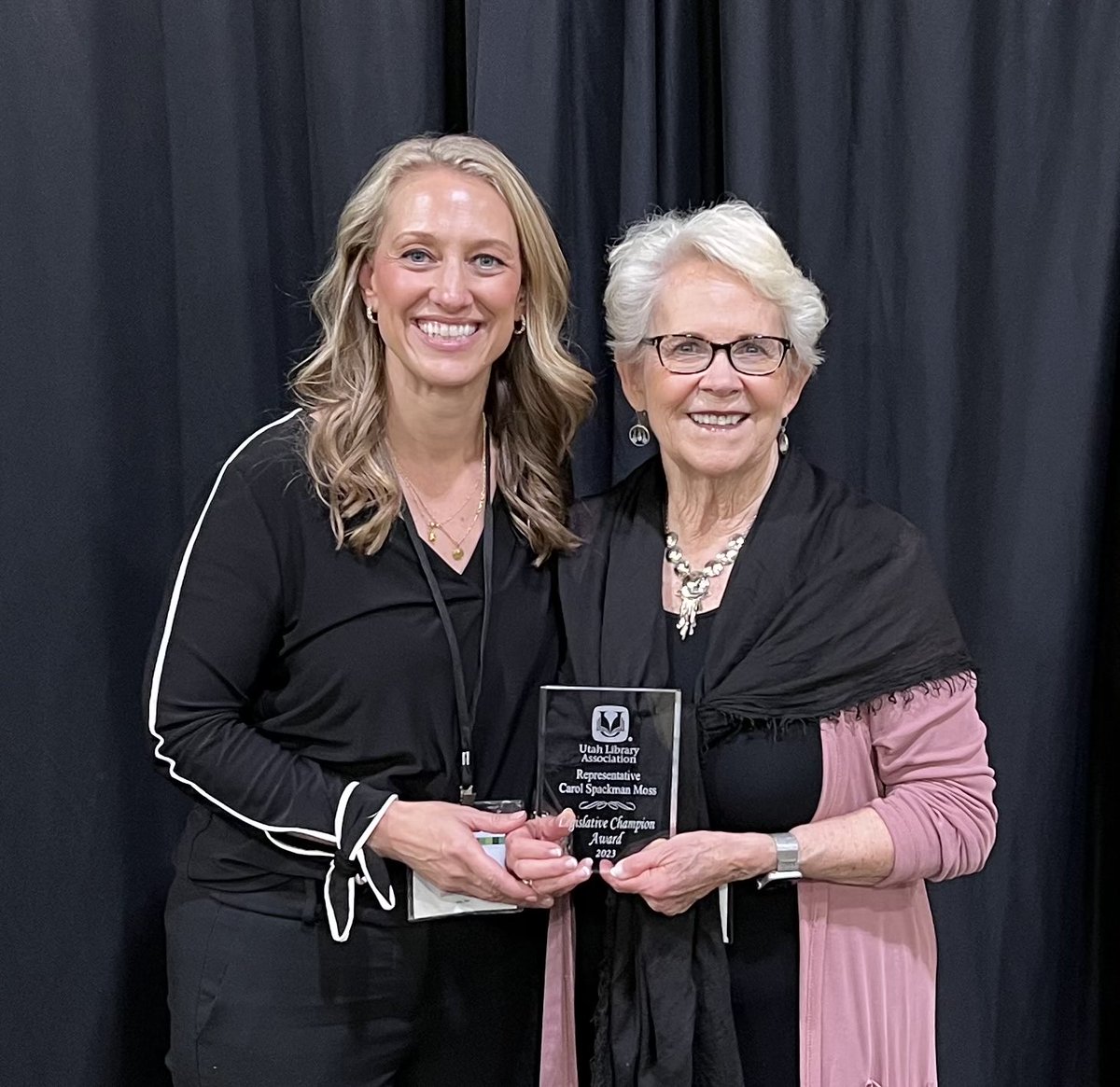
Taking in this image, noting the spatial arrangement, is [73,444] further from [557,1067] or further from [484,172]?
[557,1067]

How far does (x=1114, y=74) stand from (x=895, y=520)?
86 cm

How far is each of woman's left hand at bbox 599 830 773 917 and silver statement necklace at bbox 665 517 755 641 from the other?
0.81 feet

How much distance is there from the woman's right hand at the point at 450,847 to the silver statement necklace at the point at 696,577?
0.30 m

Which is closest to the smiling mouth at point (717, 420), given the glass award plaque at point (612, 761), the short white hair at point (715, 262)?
the short white hair at point (715, 262)

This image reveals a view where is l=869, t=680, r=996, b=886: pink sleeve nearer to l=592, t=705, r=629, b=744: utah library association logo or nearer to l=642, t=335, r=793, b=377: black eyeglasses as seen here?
l=592, t=705, r=629, b=744: utah library association logo

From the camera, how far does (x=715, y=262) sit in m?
1.40

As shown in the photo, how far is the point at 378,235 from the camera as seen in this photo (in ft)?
4.69

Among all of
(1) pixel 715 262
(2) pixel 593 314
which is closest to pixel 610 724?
(1) pixel 715 262

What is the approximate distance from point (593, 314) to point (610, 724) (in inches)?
32.5

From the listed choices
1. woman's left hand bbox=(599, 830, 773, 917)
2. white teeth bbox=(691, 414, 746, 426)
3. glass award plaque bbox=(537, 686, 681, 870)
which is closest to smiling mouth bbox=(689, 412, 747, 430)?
white teeth bbox=(691, 414, 746, 426)

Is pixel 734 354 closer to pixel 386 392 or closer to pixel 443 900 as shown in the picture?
pixel 386 392

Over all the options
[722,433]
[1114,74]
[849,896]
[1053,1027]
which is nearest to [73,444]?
[722,433]

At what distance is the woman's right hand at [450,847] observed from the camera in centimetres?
128

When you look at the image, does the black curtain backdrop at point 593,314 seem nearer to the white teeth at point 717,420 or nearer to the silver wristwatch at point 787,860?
the white teeth at point 717,420
